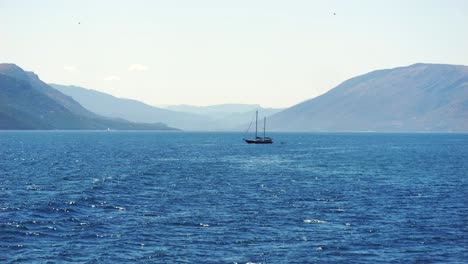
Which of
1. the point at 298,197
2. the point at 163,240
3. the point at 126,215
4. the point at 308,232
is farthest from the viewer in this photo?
the point at 298,197

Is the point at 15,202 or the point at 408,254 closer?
the point at 408,254

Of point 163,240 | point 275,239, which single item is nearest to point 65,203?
point 163,240

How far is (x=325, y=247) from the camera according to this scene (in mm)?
53188

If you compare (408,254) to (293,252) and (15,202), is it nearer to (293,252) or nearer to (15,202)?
(293,252)

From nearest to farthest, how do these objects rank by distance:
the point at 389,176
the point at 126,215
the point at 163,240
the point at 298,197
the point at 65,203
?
the point at 163,240, the point at 126,215, the point at 65,203, the point at 298,197, the point at 389,176

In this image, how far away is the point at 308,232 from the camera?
59438 mm

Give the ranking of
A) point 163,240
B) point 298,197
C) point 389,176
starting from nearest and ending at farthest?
point 163,240 → point 298,197 → point 389,176

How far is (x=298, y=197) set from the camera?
86125 millimetres

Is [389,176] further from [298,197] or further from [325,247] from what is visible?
[325,247]

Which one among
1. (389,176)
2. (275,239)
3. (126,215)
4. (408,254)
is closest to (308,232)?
(275,239)

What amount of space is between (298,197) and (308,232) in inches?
1054

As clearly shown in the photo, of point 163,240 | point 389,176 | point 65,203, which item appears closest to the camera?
point 163,240

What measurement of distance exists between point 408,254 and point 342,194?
1538 inches

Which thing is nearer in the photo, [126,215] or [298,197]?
[126,215]
